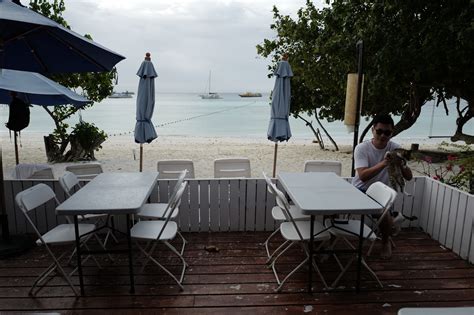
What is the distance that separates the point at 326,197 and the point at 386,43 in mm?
6882

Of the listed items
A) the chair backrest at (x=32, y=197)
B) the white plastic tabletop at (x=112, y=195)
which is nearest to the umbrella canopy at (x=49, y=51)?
the chair backrest at (x=32, y=197)

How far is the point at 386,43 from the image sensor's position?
8109 mm

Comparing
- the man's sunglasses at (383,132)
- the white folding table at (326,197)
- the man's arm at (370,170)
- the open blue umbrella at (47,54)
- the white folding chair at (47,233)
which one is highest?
the open blue umbrella at (47,54)

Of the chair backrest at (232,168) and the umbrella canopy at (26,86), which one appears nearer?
the umbrella canopy at (26,86)

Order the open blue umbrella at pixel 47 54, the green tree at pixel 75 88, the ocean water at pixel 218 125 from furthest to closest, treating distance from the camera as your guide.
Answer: the ocean water at pixel 218 125, the green tree at pixel 75 88, the open blue umbrella at pixel 47 54

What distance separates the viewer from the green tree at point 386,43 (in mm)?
7492

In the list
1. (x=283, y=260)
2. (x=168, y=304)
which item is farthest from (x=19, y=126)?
(x=283, y=260)

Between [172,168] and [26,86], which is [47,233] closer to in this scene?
[172,168]

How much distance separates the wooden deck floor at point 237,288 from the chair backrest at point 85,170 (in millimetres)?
1036

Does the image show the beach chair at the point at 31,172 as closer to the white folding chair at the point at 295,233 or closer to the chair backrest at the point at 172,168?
the chair backrest at the point at 172,168

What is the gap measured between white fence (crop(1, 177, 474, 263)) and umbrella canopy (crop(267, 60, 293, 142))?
1246 millimetres

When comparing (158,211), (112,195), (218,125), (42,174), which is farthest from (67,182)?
(218,125)

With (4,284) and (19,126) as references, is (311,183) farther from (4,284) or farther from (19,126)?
(19,126)

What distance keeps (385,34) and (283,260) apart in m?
7.13
